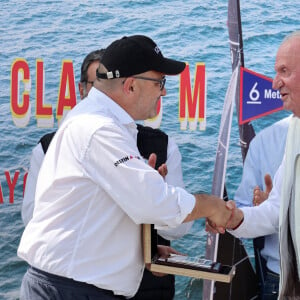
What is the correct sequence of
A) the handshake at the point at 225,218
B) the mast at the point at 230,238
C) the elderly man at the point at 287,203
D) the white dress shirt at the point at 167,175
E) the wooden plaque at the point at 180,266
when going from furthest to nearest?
1. the mast at the point at 230,238
2. the white dress shirt at the point at 167,175
3. the handshake at the point at 225,218
4. the elderly man at the point at 287,203
5. the wooden plaque at the point at 180,266

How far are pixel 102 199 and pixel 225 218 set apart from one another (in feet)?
1.79

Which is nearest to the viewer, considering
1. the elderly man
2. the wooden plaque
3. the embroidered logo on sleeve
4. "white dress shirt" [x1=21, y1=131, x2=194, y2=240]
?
the embroidered logo on sleeve

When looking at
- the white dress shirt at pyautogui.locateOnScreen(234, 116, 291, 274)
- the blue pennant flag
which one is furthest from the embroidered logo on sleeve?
the blue pennant flag

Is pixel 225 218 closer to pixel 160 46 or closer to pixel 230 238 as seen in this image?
pixel 230 238

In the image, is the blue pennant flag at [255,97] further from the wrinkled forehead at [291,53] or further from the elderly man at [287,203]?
the wrinkled forehead at [291,53]

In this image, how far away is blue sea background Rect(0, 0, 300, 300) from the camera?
10.5ft

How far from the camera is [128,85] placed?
2107 millimetres

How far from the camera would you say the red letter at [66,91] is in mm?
3191

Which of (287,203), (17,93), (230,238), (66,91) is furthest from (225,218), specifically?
(17,93)

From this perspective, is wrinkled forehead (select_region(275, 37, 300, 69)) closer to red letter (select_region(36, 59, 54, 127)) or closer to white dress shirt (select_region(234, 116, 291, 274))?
white dress shirt (select_region(234, 116, 291, 274))

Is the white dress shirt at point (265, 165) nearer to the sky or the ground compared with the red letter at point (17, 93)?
nearer to the ground

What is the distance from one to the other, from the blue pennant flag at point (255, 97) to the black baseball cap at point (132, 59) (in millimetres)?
995

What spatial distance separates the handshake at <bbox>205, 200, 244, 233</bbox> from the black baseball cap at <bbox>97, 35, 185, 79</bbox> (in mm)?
486

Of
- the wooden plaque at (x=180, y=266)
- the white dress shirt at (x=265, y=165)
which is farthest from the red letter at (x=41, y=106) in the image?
the wooden plaque at (x=180, y=266)
